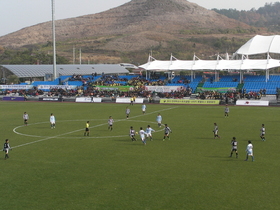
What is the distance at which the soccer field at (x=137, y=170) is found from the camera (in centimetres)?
1659

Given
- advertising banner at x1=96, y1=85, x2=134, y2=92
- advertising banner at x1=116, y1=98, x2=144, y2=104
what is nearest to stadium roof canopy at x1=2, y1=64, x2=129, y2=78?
advertising banner at x1=96, y1=85, x2=134, y2=92

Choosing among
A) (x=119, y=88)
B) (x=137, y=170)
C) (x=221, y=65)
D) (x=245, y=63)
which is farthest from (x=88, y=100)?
(x=137, y=170)

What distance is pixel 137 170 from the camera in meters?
21.5

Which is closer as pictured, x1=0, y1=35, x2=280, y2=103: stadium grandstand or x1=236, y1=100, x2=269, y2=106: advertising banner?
x1=236, y1=100, x2=269, y2=106: advertising banner

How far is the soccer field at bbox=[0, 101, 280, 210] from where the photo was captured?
16594 millimetres

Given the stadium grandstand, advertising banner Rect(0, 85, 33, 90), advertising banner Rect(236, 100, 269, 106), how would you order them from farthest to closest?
advertising banner Rect(0, 85, 33, 90), the stadium grandstand, advertising banner Rect(236, 100, 269, 106)

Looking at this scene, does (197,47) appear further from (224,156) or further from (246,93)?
(224,156)

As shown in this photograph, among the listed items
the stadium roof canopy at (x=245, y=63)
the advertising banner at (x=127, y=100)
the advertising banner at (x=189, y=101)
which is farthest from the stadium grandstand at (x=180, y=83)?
the advertising banner at (x=127, y=100)

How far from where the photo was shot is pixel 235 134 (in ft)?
110

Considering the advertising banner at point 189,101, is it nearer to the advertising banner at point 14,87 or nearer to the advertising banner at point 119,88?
the advertising banner at point 119,88

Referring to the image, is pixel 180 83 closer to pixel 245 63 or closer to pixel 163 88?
pixel 163 88

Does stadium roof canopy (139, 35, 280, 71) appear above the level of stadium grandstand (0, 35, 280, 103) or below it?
above

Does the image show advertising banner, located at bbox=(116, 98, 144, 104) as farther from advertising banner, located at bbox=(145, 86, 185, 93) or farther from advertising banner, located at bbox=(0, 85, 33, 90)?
advertising banner, located at bbox=(0, 85, 33, 90)

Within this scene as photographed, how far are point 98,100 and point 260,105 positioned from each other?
29818 millimetres
